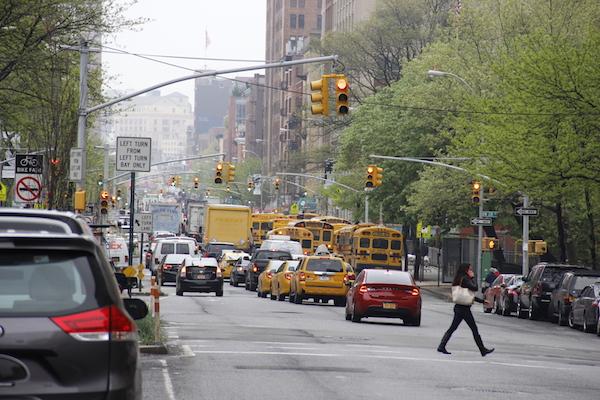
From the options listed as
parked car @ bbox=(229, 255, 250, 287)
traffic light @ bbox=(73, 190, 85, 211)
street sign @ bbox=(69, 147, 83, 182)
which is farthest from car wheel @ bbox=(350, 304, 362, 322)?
parked car @ bbox=(229, 255, 250, 287)

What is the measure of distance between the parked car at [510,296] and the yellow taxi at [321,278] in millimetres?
6224

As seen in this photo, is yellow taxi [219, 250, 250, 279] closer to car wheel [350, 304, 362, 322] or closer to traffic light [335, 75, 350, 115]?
car wheel [350, 304, 362, 322]

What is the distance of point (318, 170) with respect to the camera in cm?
13012

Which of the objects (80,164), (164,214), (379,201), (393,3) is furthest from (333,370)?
(164,214)

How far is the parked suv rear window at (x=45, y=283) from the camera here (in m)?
8.11

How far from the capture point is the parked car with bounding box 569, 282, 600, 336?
3659cm

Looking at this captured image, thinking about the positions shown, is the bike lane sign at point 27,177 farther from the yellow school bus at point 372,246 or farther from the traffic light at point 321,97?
the yellow school bus at point 372,246

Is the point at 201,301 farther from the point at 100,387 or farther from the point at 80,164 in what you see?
the point at 100,387

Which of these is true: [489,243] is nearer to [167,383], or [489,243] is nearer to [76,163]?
[76,163]

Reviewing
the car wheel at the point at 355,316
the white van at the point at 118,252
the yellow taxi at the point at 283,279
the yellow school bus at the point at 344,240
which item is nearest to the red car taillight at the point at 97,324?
the car wheel at the point at 355,316

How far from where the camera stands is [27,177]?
32.9 m

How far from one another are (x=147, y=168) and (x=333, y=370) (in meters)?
11.0

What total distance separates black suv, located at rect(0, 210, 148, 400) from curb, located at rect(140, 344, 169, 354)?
13.1m

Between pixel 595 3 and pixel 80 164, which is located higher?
pixel 595 3
